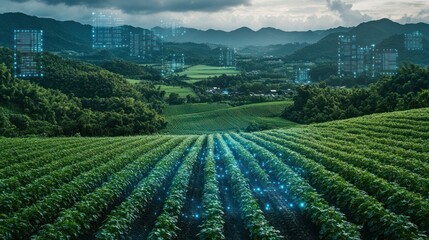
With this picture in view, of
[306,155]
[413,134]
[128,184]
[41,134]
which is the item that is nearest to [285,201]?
[128,184]

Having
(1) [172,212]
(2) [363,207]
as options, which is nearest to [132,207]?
(1) [172,212]

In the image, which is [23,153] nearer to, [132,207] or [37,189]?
[37,189]

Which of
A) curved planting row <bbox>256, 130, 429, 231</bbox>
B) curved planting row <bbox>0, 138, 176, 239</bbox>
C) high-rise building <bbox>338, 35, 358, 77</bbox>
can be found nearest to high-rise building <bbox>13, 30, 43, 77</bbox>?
curved planting row <bbox>0, 138, 176, 239</bbox>

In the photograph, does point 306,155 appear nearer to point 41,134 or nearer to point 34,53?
point 41,134

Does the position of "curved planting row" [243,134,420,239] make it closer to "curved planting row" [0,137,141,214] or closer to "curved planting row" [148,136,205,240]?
"curved planting row" [148,136,205,240]

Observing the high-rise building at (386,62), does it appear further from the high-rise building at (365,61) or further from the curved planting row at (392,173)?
the curved planting row at (392,173)

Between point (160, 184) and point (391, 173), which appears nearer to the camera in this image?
point (391, 173)
